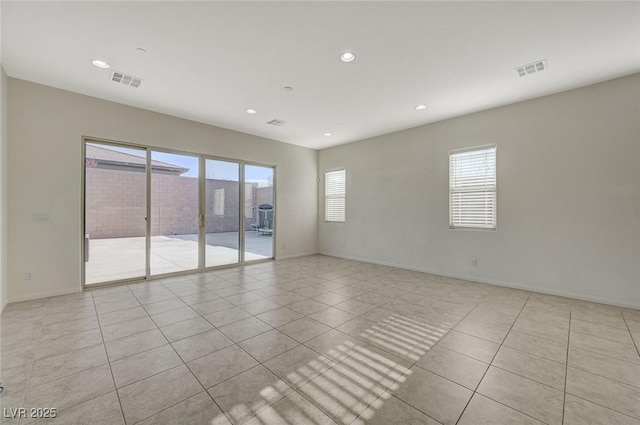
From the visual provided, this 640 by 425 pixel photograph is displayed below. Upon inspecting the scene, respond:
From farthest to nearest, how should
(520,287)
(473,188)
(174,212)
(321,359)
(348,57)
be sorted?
(174,212) < (473,188) < (520,287) < (348,57) < (321,359)

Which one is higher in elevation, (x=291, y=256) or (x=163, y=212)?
(x=163, y=212)

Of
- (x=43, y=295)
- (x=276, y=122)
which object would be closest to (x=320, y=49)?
(x=276, y=122)

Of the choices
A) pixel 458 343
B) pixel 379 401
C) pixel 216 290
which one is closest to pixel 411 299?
pixel 458 343

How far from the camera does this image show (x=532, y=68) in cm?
316

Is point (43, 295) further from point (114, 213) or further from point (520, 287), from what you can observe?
point (520, 287)

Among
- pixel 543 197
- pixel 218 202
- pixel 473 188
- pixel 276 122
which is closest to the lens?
pixel 543 197

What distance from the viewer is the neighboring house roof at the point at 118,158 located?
415cm

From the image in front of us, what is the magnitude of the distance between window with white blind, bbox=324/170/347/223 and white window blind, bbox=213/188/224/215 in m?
2.86

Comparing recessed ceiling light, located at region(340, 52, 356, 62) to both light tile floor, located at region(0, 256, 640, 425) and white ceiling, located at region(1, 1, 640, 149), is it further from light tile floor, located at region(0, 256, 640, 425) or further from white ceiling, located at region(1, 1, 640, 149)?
light tile floor, located at region(0, 256, 640, 425)

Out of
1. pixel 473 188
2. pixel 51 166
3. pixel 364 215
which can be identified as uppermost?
pixel 51 166

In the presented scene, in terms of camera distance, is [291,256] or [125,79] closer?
[125,79]

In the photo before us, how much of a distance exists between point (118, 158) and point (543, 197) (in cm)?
689

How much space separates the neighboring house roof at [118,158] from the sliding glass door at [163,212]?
0.01m

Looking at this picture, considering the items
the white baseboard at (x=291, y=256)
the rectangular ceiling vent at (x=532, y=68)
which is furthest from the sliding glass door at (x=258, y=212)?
the rectangular ceiling vent at (x=532, y=68)
